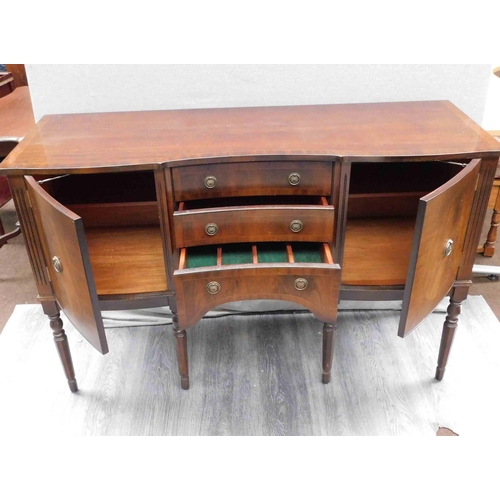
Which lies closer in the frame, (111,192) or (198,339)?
(111,192)

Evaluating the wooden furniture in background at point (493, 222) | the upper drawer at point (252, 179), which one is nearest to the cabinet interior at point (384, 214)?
the upper drawer at point (252, 179)

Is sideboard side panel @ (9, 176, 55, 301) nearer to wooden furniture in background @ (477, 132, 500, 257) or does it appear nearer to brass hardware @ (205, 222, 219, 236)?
brass hardware @ (205, 222, 219, 236)

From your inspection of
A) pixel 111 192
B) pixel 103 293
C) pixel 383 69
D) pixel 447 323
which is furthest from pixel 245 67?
pixel 447 323

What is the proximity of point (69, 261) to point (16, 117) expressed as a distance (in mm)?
1101

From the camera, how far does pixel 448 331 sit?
3.68 feet

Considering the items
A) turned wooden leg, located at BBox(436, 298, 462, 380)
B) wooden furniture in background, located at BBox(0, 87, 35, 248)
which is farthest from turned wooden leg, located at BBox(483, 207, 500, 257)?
wooden furniture in background, located at BBox(0, 87, 35, 248)

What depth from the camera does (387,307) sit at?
4.75 ft

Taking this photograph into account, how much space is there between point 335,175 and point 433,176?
38cm

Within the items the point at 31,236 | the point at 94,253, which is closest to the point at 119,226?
the point at 94,253

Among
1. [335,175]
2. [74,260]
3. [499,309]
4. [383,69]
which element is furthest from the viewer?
[499,309]

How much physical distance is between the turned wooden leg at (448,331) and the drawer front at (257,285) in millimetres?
320

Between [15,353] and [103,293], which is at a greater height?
[103,293]

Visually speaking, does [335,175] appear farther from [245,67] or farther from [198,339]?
[198,339]

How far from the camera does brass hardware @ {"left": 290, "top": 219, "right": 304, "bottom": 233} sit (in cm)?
96
